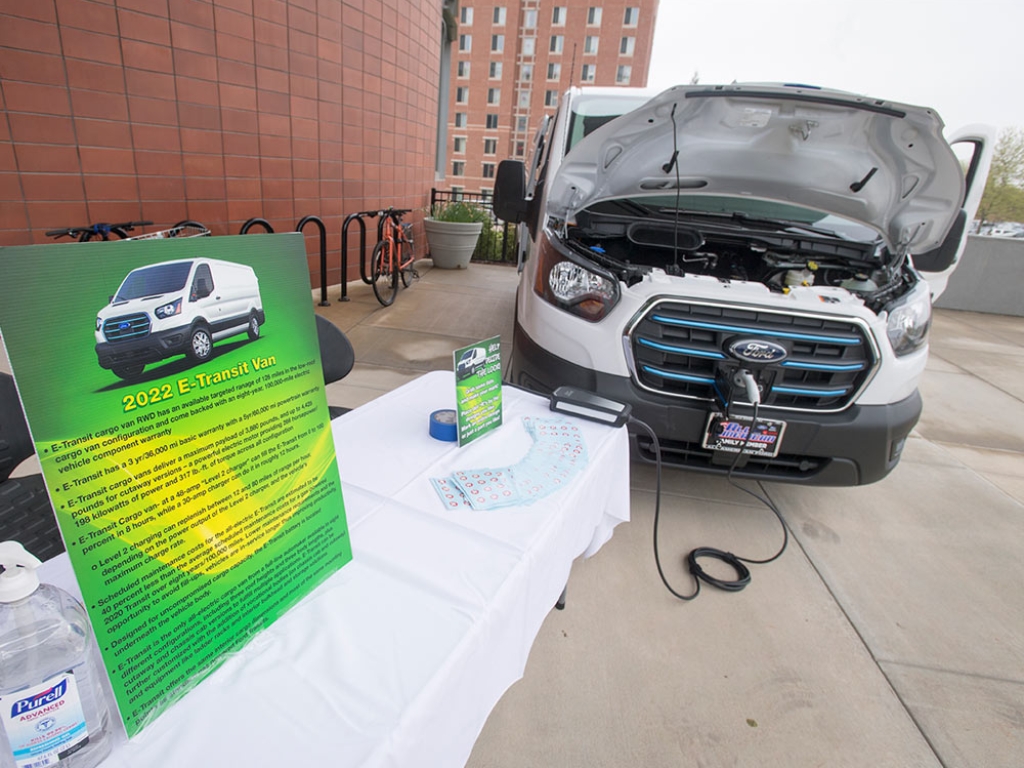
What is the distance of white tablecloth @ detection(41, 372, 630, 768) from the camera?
662 millimetres

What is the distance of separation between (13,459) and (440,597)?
49.9 inches

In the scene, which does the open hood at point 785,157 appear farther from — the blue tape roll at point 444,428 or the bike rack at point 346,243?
the bike rack at point 346,243

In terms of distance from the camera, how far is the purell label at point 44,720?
536mm

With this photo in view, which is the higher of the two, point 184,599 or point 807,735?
point 184,599

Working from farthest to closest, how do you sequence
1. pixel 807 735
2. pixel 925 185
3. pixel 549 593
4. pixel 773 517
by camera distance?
pixel 773 517 → pixel 925 185 → pixel 807 735 → pixel 549 593

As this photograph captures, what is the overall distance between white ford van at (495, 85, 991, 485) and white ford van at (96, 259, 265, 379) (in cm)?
170

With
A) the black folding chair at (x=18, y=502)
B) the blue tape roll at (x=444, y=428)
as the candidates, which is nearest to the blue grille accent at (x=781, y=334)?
the blue tape roll at (x=444, y=428)

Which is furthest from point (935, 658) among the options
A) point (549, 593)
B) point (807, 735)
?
point (549, 593)

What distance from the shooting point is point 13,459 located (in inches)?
53.9

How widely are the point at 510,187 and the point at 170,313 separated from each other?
265 centimetres

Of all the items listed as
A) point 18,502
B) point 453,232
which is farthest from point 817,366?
point 453,232

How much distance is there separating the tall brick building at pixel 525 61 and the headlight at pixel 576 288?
49901 mm

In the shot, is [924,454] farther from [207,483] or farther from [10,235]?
[10,235]

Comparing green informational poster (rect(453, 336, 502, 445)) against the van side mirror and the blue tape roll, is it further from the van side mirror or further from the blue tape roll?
the van side mirror
